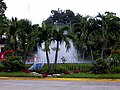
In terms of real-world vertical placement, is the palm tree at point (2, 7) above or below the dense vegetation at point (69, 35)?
above

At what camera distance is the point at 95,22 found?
31625 mm

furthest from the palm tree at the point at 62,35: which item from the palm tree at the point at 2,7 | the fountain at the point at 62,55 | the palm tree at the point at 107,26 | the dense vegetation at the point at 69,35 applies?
the palm tree at the point at 2,7

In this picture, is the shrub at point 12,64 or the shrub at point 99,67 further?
the shrub at point 12,64

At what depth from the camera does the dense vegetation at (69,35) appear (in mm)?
24703

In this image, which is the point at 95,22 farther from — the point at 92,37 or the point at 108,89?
the point at 108,89

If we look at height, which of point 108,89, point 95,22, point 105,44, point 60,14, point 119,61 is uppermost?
point 60,14

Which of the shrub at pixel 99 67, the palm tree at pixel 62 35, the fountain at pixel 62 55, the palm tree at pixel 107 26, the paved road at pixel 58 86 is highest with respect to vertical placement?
the palm tree at pixel 107 26

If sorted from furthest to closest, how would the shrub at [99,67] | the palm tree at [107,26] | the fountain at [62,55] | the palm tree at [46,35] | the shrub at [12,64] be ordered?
1. the fountain at [62,55]
2. the palm tree at [107,26]
3. the palm tree at [46,35]
4. the shrub at [12,64]
5. the shrub at [99,67]

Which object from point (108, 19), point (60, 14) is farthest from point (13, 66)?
point (60, 14)

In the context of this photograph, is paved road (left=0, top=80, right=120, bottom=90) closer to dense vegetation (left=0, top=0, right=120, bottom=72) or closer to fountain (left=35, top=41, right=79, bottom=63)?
dense vegetation (left=0, top=0, right=120, bottom=72)

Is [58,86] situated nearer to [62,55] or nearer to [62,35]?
[62,35]

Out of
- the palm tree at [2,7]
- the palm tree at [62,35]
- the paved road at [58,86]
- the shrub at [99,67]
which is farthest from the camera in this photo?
the palm tree at [2,7]

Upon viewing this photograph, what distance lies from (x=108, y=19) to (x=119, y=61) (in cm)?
722

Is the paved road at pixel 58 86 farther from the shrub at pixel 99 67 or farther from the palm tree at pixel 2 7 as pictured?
the palm tree at pixel 2 7
